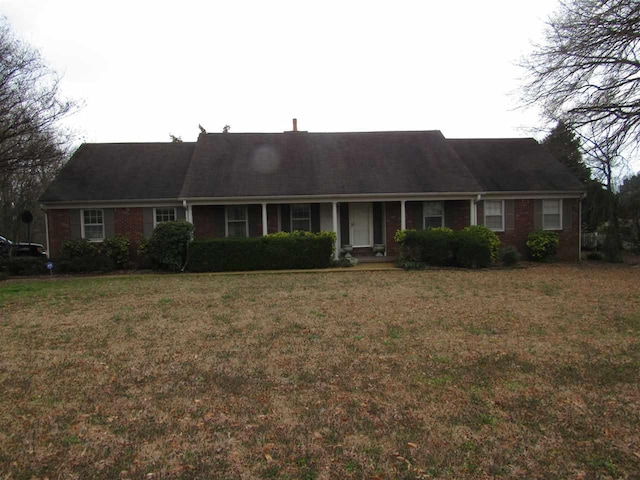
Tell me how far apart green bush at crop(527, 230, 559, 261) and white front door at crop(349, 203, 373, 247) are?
20.2 ft

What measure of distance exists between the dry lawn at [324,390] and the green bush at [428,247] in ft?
19.9

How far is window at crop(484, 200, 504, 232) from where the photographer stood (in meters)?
17.2

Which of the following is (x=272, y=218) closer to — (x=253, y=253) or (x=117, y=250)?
(x=253, y=253)

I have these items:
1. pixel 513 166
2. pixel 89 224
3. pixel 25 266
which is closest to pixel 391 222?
Answer: pixel 513 166

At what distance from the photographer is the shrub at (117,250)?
15359 mm

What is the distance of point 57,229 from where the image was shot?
16297 mm

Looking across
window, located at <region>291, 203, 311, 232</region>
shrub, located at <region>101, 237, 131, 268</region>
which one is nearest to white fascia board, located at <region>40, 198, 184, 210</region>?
shrub, located at <region>101, 237, 131, 268</region>

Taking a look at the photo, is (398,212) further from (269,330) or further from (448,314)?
(269,330)

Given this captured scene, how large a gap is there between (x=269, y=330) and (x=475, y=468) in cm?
399

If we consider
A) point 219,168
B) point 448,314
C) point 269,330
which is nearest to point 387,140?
point 219,168

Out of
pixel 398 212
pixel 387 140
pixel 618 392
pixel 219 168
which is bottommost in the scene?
pixel 618 392

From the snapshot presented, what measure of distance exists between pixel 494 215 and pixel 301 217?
757 cm

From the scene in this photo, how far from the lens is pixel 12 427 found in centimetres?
351

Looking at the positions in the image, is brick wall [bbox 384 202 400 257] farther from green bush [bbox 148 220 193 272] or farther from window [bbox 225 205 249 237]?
green bush [bbox 148 220 193 272]
